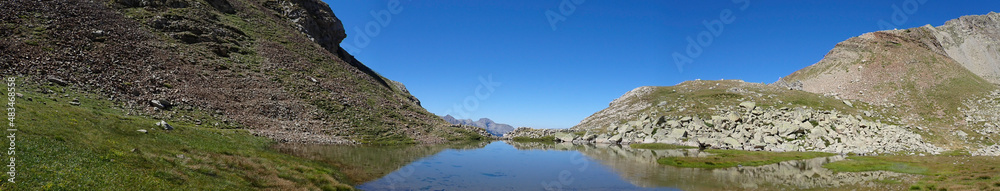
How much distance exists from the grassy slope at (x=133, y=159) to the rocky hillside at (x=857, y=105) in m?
92.8

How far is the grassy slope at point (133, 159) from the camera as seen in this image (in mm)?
17766

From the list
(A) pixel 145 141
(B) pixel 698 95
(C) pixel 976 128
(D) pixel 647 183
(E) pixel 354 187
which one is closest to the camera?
(A) pixel 145 141

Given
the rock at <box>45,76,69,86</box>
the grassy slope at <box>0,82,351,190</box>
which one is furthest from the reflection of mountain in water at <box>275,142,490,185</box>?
the rock at <box>45,76,69,86</box>

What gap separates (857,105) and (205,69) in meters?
175

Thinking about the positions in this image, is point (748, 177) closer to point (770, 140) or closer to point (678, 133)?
point (770, 140)

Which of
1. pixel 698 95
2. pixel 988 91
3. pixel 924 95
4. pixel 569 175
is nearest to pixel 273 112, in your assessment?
pixel 569 175

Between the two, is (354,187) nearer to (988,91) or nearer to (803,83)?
(988,91)

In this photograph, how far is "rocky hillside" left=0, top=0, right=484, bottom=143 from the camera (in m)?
52.3

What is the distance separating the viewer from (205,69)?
71562 millimetres

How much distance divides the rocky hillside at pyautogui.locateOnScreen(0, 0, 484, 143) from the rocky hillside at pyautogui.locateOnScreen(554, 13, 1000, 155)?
65398mm

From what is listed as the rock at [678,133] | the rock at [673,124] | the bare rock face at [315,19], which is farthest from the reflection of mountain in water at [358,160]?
the bare rock face at [315,19]

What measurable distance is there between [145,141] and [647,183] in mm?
44601

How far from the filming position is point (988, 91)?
403 ft

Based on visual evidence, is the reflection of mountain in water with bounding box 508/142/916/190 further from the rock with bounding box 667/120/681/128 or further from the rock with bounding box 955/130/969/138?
the rock with bounding box 955/130/969/138
